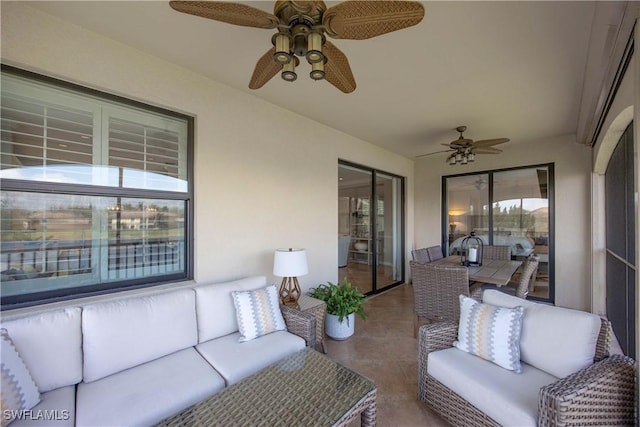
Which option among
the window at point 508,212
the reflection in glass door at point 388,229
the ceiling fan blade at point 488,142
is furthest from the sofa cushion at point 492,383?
the window at point 508,212

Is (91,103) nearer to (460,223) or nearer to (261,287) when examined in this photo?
(261,287)

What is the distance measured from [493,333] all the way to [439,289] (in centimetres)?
107

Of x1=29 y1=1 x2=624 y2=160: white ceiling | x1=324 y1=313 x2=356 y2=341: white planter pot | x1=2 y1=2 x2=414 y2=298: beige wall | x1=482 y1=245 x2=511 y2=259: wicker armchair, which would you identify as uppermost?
x1=29 y1=1 x2=624 y2=160: white ceiling

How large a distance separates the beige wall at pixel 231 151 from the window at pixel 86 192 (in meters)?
0.14

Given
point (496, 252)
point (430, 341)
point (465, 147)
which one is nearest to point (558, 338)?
point (430, 341)

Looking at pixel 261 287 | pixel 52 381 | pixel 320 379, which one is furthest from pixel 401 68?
pixel 52 381

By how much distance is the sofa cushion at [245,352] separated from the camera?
68.2 inches

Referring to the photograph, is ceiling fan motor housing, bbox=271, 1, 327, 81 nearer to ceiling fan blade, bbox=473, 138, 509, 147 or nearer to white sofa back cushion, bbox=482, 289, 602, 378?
white sofa back cushion, bbox=482, 289, 602, 378

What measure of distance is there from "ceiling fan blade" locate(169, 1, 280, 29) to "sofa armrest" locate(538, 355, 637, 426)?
87.8 inches

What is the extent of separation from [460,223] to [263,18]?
5.28 meters

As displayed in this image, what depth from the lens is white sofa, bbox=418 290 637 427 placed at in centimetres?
125

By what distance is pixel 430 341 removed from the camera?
1.92 meters

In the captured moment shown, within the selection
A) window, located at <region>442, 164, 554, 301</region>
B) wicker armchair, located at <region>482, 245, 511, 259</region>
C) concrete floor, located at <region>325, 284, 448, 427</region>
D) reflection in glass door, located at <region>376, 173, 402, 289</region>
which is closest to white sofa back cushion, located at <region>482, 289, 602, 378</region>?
concrete floor, located at <region>325, 284, 448, 427</region>

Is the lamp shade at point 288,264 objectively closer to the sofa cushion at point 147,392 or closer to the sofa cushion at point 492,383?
the sofa cushion at point 147,392
